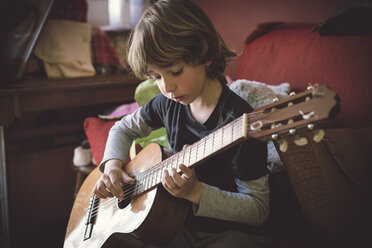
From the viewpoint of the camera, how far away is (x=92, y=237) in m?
0.90

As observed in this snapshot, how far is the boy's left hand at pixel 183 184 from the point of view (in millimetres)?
706

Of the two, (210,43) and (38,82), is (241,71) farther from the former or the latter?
(38,82)

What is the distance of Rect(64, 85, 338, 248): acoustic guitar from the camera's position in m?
0.53

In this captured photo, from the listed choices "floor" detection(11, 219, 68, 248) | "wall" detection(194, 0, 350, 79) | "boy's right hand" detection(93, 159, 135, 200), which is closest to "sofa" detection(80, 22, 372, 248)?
"wall" detection(194, 0, 350, 79)

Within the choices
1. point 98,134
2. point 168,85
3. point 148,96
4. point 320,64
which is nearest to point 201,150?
point 168,85

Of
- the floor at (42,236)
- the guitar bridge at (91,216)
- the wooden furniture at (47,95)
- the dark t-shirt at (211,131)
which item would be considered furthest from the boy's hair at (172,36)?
the floor at (42,236)

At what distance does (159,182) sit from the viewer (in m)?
0.78

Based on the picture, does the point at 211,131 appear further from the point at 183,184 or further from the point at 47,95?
the point at 47,95

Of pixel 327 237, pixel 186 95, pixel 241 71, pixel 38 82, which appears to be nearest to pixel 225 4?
pixel 241 71

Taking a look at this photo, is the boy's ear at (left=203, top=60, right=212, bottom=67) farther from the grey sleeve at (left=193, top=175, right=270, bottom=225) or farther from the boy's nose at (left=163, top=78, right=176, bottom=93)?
the grey sleeve at (left=193, top=175, right=270, bottom=225)

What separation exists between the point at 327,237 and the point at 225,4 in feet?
4.92

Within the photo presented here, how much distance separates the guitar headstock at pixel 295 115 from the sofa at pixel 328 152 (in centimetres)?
3

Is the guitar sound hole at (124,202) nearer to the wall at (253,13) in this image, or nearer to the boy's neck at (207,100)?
the boy's neck at (207,100)

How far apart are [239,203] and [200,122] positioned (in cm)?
26
